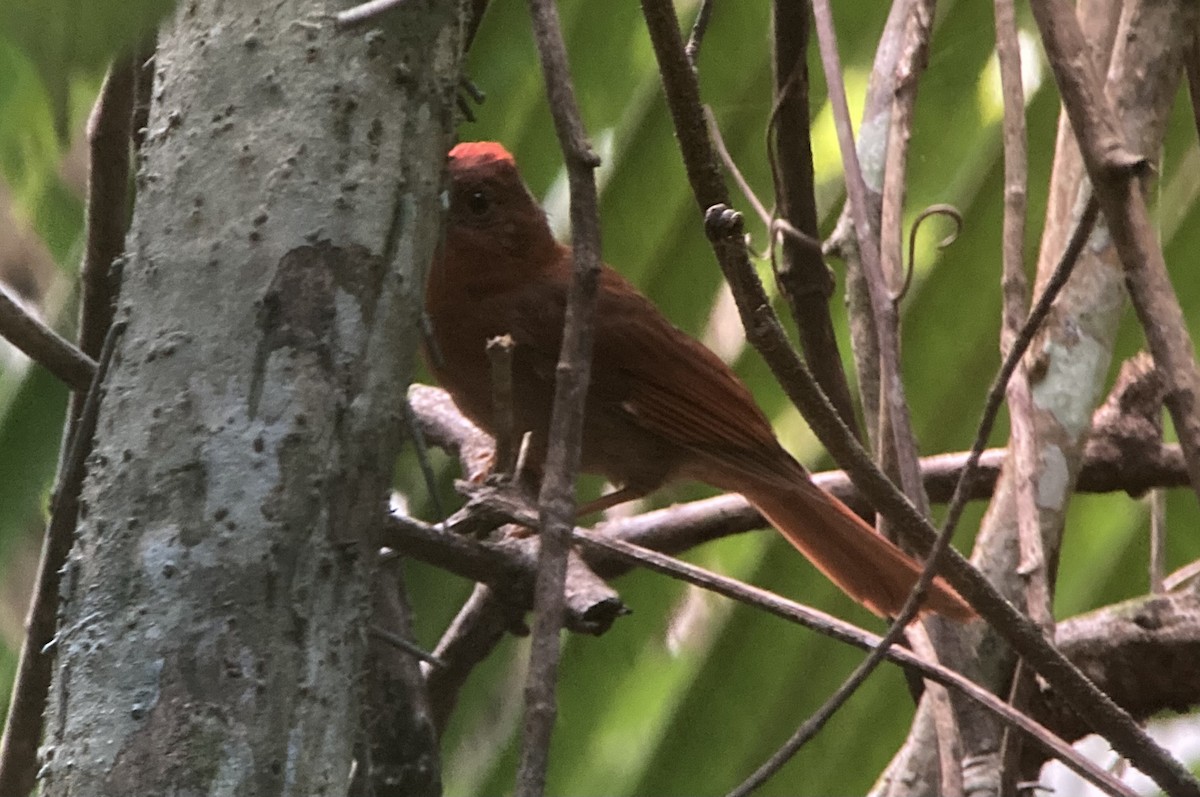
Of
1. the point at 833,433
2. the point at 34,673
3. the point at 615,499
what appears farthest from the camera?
the point at 615,499

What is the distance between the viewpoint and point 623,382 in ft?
8.20

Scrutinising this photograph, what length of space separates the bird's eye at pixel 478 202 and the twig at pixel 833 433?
1.35 metres

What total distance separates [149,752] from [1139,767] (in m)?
0.88

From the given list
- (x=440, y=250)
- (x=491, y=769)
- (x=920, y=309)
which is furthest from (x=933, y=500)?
(x=440, y=250)

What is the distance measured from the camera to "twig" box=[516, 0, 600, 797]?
87cm

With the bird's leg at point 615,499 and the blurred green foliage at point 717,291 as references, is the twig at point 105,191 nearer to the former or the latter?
the blurred green foliage at point 717,291

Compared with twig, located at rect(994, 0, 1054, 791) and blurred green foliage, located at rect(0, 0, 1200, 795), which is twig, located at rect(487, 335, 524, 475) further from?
blurred green foliage, located at rect(0, 0, 1200, 795)

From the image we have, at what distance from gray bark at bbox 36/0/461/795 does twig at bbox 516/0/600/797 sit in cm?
9

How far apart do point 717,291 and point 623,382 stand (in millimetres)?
327

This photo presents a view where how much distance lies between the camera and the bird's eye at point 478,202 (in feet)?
8.25

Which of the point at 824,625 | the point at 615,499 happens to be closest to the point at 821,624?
the point at 824,625

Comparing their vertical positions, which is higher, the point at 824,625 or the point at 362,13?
the point at 362,13

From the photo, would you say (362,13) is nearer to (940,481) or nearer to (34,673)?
(34,673)

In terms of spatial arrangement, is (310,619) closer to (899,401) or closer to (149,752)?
(149,752)
